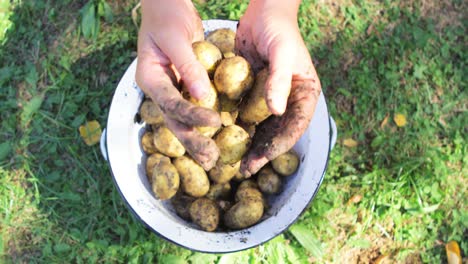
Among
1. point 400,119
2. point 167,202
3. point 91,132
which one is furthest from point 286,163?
point 91,132

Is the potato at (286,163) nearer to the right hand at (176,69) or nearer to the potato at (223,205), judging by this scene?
the potato at (223,205)

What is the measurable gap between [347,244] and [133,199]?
1401 mm

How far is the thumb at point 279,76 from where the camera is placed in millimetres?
1663

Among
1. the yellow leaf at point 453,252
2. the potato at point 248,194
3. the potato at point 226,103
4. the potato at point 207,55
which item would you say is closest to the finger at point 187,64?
the potato at point 207,55

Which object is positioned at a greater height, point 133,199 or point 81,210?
point 133,199

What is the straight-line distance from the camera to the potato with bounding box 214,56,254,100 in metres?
1.84

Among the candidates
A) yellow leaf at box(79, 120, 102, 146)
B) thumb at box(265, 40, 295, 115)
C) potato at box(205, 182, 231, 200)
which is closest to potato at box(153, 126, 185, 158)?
potato at box(205, 182, 231, 200)

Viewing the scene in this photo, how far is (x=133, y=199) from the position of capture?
2.02 m

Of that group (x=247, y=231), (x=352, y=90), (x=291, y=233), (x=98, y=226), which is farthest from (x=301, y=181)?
(x=98, y=226)

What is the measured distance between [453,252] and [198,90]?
202 centimetres

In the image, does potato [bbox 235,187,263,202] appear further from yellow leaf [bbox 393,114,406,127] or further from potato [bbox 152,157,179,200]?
yellow leaf [bbox 393,114,406,127]

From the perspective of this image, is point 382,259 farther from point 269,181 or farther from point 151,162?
point 151,162

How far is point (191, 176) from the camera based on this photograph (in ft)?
7.00

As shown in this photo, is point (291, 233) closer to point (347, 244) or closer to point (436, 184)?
point (347, 244)
